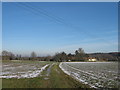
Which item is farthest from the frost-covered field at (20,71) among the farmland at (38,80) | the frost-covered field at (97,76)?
the frost-covered field at (97,76)

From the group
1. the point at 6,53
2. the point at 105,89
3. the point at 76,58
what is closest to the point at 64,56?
the point at 76,58

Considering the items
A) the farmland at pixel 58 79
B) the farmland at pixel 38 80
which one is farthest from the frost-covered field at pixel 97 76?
the farmland at pixel 38 80

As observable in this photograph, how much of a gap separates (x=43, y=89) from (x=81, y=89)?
215 cm

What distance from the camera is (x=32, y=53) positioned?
14100 centimetres

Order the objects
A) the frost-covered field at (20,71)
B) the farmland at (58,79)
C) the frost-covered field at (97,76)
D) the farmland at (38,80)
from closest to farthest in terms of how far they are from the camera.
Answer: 1. the farmland at (38,80)
2. the farmland at (58,79)
3. the frost-covered field at (97,76)
4. the frost-covered field at (20,71)

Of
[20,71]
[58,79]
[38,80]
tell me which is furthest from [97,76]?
[20,71]

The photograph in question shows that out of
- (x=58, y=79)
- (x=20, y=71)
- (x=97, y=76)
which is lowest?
(x=20, y=71)

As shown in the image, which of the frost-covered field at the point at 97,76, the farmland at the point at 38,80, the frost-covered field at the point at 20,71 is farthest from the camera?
the frost-covered field at the point at 20,71

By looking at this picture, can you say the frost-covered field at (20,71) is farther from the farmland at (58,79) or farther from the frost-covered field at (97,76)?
the frost-covered field at (97,76)

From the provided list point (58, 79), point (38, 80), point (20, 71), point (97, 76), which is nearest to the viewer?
point (38, 80)

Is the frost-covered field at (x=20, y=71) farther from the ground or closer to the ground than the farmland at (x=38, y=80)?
closer to the ground

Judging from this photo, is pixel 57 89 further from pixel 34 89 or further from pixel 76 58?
pixel 76 58

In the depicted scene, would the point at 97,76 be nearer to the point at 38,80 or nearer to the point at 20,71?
the point at 38,80

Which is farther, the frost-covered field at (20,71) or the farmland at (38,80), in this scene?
the frost-covered field at (20,71)
